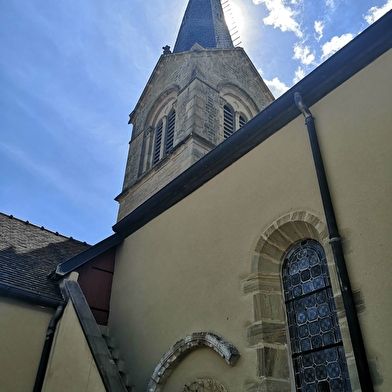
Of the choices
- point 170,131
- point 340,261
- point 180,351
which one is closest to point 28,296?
point 180,351

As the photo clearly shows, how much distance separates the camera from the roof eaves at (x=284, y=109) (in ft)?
17.1

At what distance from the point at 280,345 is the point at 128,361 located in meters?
3.00

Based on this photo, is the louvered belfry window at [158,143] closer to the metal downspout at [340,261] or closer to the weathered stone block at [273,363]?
the metal downspout at [340,261]

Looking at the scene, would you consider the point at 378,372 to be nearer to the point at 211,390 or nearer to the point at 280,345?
the point at 280,345

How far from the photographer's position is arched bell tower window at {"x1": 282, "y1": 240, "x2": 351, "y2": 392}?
4348 millimetres

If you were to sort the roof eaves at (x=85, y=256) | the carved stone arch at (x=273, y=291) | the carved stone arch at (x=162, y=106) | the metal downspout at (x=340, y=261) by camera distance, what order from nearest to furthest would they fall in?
1. the metal downspout at (x=340, y=261)
2. the carved stone arch at (x=273, y=291)
3. the roof eaves at (x=85, y=256)
4. the carved stone arch at (x=162, y=106)

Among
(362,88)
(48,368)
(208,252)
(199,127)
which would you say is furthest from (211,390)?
(199,127)

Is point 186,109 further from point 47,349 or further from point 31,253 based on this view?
point 47,349

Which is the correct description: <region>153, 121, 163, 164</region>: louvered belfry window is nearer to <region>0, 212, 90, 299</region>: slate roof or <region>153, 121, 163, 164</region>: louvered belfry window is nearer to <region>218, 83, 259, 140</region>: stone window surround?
<region>218, 83, 259, 140</region>: stone window surround

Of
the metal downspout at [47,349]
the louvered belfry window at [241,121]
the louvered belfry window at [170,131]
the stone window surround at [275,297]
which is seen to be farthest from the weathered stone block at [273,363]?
the louvered belfry window at [241,121]

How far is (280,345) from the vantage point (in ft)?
16.0

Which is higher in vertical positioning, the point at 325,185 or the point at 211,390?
the point at 325,185

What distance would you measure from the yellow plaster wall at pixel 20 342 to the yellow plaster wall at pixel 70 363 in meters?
0.27

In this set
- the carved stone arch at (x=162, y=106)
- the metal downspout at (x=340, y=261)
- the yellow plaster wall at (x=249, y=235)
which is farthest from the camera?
the carved stone arch at (x=162, y=106)
